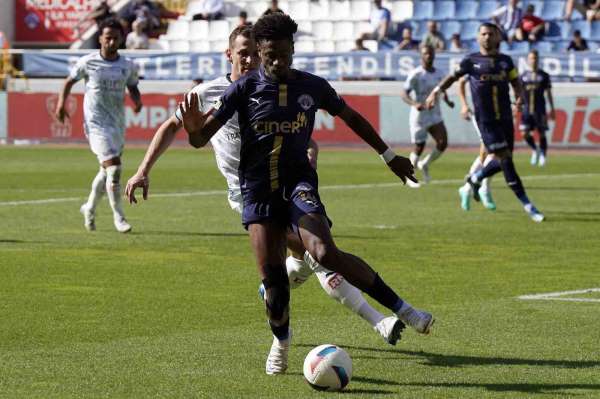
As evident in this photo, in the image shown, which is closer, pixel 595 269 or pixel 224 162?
pixel 224 162

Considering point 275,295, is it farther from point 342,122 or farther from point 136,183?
point 342,122

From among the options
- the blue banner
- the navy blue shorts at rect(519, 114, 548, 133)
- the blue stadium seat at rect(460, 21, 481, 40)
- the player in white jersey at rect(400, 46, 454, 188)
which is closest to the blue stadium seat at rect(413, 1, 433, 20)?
the blue stadium seat at rect(460, 21, 481, 40)

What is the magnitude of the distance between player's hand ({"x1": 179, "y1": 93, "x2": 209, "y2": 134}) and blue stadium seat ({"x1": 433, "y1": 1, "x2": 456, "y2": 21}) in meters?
33.9

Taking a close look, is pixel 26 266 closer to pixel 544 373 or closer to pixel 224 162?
pixel 224 162

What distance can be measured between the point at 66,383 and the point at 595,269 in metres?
7.02

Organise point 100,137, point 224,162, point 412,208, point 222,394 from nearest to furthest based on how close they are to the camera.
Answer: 1. point 222,394
2. point 224,162
3. point 100,137
4. point 412,208

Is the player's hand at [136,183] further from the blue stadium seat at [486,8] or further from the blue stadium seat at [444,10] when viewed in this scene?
the blue stadium seat at [444,10]

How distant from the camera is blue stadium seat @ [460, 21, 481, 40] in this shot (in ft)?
133

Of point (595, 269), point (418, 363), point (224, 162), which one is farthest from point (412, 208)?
point (418, 363)

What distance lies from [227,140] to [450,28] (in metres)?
31.3

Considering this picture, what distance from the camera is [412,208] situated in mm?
20297

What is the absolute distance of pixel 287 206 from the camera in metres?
8.35

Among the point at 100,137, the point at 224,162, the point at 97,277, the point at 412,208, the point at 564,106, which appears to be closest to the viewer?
the point at 224,162

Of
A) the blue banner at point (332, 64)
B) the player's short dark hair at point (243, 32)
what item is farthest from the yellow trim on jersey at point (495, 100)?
the blue banner at point (332, 64)
